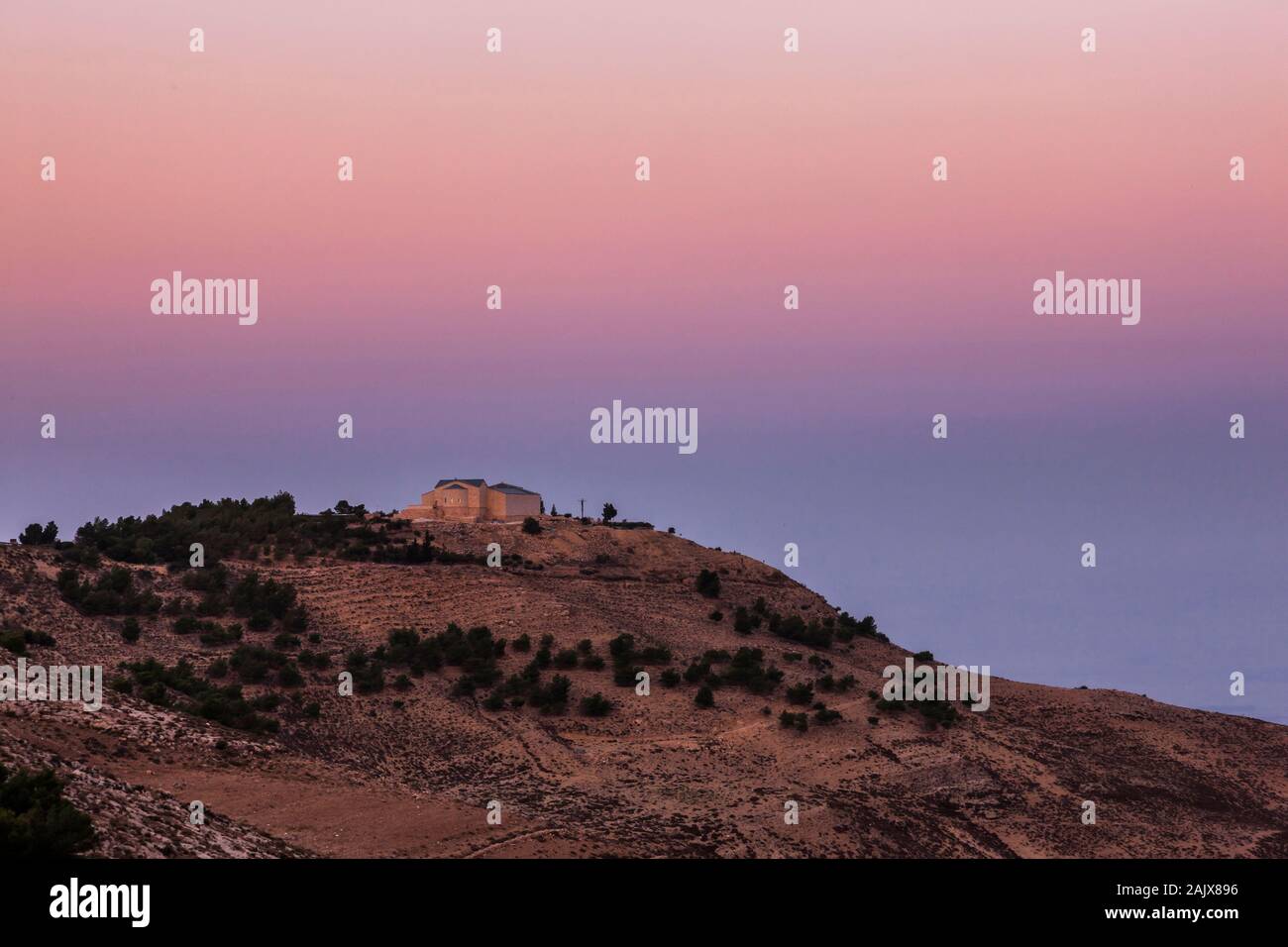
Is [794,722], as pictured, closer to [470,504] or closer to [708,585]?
[708,585]

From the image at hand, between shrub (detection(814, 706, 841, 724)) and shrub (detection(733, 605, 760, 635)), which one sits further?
shrub (detection(733, 605, 760, 635))

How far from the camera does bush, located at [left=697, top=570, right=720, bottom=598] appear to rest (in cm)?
6162

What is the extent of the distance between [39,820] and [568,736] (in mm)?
25575

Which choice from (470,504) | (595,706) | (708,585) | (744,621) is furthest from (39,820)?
(470,504)

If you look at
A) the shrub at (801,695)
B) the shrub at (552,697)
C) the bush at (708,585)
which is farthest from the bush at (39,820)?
the bush at (708,585)

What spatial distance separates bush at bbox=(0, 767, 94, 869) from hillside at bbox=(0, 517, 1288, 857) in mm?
1387

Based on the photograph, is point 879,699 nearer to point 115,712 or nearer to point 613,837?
point 613,837

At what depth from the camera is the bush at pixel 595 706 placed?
159 feet

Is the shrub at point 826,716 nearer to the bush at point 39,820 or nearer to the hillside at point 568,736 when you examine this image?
the hillside at point 568,736

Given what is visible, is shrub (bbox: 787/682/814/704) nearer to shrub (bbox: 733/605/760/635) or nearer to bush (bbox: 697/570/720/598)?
shrub (bbox: 733/605/760/635)

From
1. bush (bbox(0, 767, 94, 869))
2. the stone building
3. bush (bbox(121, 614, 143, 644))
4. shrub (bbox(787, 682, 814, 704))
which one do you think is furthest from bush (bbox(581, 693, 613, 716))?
bush (bbox(0, 767, 94, 869))

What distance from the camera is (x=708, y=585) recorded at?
61.8 meters
